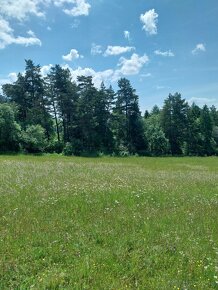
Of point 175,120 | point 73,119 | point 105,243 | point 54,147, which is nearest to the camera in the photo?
point 105,243

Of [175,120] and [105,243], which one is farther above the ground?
[175,120]

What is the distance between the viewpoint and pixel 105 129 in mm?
73875

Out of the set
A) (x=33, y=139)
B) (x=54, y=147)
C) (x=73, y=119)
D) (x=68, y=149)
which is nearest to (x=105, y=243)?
(x=33, y=139)

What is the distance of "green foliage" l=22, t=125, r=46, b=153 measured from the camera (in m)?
59.6

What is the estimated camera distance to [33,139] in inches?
2341

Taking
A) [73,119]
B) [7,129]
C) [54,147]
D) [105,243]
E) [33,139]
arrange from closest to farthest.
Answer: [105,243]
[7,129]
[33,139]
[54,147]
[73,119]

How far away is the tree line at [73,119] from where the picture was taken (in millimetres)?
60781

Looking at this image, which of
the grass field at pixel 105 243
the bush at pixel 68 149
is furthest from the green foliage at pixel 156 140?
the grass field at pixel 105 243

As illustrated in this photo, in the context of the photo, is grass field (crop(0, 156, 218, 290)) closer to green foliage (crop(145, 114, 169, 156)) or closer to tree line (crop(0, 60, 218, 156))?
tree line (crop(0, 60, 218, 156))

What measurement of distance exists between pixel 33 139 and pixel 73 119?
1516 cm

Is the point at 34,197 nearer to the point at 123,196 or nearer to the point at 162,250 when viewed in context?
the point at 123,196

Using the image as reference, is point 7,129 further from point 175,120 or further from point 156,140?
point 175,120

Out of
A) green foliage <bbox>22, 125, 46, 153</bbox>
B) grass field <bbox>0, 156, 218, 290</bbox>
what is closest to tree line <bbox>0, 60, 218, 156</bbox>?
green foliage <bbox>22, 125, 46, 153</bbox>

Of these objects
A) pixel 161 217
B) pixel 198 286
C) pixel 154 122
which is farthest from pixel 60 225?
pixel 154 122
